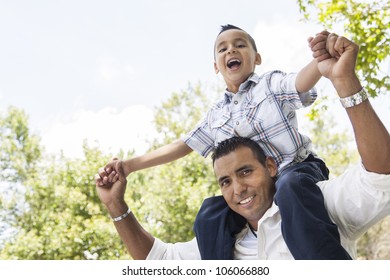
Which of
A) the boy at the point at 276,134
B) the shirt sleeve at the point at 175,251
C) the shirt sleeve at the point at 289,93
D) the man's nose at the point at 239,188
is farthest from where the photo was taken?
the shirt sleeve at the point at 175,251

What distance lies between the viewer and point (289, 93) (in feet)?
5.74

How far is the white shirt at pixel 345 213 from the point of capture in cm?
134

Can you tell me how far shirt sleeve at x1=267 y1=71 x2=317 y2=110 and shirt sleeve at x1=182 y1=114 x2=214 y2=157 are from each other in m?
0.32

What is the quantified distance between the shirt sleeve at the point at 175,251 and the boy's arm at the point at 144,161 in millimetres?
266

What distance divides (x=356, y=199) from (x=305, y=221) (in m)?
0.14

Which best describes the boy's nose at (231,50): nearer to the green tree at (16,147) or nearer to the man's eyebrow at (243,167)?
the man's eyebrow at (243,167)

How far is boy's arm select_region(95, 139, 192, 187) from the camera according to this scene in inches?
75.5

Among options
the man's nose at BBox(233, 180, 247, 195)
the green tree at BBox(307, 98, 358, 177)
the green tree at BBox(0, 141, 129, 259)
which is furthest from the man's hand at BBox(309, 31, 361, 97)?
the green tree at BBox(307, 98, 358, 177)

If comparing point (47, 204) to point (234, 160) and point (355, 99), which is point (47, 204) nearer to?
point (234, 160)

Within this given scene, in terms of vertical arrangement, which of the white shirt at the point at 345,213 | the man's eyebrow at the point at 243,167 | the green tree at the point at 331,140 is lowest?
the green tree at the point at 331,140

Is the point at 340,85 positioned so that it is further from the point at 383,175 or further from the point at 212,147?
the point at 212,147

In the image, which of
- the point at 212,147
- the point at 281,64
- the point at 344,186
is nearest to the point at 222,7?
the point at 281,64

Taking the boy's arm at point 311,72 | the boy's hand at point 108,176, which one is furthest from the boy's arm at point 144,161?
the boy's arm at point 311,72

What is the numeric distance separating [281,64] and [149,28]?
3.02 meters
